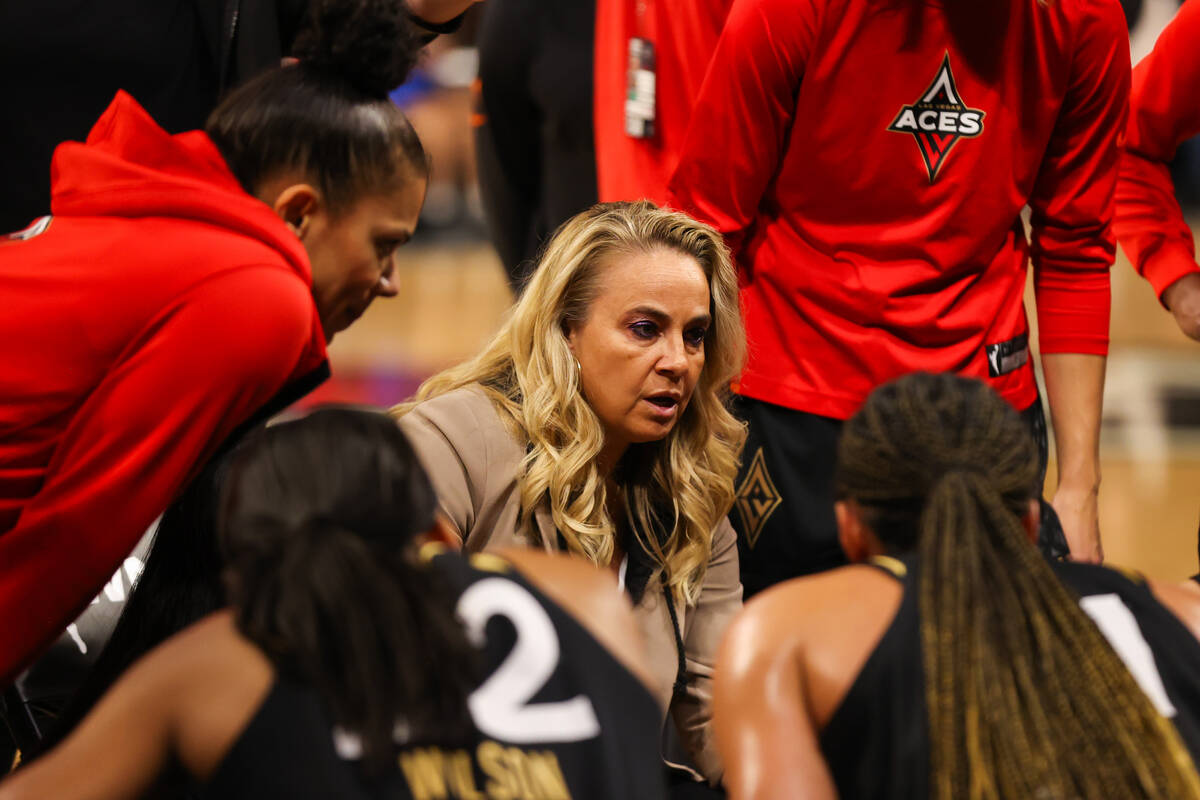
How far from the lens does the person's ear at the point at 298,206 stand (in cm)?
185

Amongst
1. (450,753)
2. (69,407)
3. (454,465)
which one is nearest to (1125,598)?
(450,753)

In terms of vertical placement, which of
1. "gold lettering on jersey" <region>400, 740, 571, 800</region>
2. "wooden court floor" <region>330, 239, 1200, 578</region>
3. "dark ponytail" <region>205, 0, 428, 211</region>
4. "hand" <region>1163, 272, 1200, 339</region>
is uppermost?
"dark ponytail" <region>205, 0, 428, 211</region>

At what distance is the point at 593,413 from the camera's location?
7.41 ft

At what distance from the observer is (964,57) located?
232 cm

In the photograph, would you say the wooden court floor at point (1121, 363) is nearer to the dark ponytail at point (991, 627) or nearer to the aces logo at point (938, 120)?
the aces logo at point (938, 120)

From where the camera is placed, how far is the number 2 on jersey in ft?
4.35

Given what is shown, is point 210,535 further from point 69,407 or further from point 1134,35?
point 1134,35

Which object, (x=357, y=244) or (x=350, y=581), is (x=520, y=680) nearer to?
(x=350, y=581)

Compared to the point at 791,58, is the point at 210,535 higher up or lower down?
lower down

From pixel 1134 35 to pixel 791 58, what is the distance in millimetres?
1328

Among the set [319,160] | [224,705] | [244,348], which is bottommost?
A: [224,705]

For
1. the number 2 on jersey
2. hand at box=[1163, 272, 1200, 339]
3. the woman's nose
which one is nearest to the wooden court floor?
hand at box=[1163, 272, 1200, 339]

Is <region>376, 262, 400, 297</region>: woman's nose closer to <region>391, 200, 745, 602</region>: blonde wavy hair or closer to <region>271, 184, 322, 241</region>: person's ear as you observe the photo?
<region>271, 184, 322, 241</region>: person's ear

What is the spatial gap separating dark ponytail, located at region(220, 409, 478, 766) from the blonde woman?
0.81 metres
